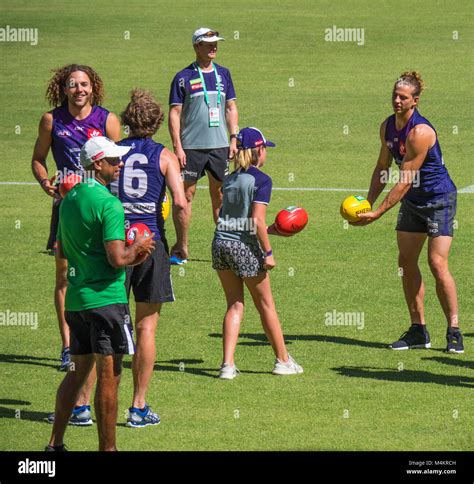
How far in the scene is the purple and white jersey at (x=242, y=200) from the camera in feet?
34.4

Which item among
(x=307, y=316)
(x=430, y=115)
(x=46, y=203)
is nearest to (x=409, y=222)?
(x=307, y=316)

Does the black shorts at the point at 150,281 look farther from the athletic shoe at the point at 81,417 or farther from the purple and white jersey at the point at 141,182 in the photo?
the athletic shoe at the point at 81,417

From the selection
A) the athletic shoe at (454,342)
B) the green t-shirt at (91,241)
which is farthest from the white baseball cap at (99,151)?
the athletic shoe at (454,342)

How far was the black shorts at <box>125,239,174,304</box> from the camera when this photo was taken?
9734 millimetres

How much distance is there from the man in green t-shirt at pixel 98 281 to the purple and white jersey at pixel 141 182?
1.20 m

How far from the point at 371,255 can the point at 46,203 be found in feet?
18.7

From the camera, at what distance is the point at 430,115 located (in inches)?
1045

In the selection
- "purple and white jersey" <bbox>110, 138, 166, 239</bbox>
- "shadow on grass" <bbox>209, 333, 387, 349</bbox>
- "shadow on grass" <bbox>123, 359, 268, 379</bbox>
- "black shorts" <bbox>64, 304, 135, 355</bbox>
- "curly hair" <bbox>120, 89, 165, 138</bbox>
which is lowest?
"shadow on grass" <bbox>123, 359, 268, 379</bbox>

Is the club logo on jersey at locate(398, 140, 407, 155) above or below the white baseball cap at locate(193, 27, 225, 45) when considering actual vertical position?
below

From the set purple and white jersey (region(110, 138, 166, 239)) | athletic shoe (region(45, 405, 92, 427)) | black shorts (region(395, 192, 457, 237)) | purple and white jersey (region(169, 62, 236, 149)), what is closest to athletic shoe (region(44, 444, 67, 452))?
athletic shoe (region(45, 405, 92, 427))

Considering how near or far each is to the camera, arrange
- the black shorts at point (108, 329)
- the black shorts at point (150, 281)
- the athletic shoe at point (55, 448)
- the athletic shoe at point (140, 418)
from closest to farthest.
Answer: the black shorts at point (108, 329) → the athletic shoe at point (55, 448) → the athletic shoe at point (140, 418) → the black shorts at point (150, 281)

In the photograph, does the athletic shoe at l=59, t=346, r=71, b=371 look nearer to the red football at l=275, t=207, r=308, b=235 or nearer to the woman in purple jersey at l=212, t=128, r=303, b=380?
the woman in purple jersey at l=212, t=128, r=303, b=380

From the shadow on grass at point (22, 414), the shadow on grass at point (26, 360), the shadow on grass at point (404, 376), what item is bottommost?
the shadow on grass at point (22, 414)
